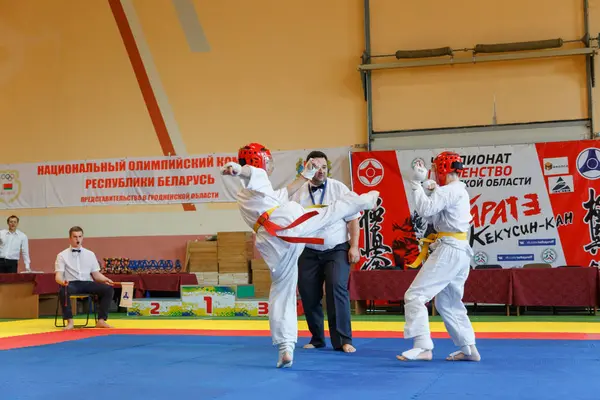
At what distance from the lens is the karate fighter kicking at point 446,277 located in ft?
17.9

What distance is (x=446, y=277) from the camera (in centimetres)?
546

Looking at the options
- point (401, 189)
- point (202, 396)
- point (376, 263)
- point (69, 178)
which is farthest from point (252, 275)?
point (202, 396)

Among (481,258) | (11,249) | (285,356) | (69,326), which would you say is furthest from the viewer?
(11,249)

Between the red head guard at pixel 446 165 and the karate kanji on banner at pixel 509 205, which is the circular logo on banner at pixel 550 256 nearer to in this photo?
the karate kanji on banner at pixel 509 205

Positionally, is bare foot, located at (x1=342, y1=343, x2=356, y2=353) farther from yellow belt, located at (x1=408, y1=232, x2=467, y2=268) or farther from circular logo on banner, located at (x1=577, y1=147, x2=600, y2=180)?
circular logo on banner, located at (x1=577, y1=147, x2=600, y2=180)

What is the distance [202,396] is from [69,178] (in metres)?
10.9

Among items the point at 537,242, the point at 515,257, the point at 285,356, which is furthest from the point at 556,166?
the point at 285,356

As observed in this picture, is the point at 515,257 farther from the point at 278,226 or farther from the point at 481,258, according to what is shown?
the point at 278,226

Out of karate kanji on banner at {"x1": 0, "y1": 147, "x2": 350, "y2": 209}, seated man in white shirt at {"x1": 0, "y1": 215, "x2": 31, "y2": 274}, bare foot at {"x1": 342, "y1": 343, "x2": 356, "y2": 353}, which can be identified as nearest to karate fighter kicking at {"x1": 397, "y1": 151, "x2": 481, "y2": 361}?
bare foot at {"x1": 342, "y1": 343, "x2": 356, "y2": 353}

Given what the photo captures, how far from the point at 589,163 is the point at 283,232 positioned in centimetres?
794

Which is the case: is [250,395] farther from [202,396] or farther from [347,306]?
[347,306]

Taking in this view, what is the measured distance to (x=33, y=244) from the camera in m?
14.6

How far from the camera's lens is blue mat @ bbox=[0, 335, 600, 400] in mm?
4285

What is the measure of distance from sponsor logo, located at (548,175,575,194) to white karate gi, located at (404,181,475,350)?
6.91m
